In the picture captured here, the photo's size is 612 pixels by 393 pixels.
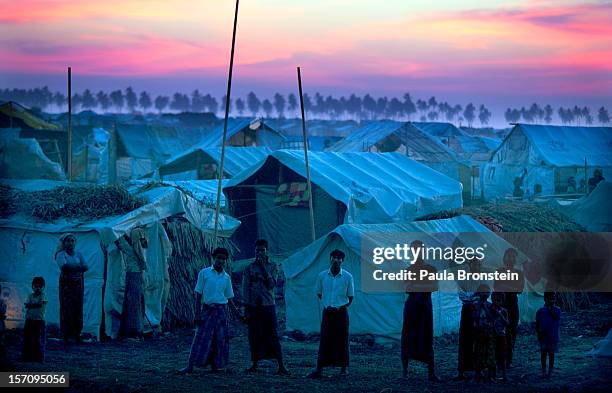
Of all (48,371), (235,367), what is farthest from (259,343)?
(48,371)

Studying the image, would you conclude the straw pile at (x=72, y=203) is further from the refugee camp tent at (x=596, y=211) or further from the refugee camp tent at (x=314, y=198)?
the refugee camp tent at (x=596, y=211)

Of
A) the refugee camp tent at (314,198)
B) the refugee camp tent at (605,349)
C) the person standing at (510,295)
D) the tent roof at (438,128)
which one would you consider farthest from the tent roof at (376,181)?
the tent roof at (438,128)

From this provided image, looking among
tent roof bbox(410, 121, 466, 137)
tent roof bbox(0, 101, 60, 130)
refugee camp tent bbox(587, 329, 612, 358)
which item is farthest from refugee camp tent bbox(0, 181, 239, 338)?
tent roof bbox(410, 121, 466, 137)

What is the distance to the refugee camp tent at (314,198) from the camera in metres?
18.6

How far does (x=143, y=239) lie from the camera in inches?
498

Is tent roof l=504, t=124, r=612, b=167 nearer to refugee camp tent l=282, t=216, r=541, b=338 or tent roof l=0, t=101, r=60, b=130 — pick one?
tent roof l=0, t=101, r=60, b=130

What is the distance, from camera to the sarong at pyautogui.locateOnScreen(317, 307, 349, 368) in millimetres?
9156

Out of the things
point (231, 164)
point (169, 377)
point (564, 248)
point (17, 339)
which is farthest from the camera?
point (231, 164)

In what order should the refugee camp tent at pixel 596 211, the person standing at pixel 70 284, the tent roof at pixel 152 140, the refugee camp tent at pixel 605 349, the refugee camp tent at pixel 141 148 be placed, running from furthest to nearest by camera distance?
the tent roof at pixel 152 140 < the refugee camp tent at pixel 141 148 < the refugee camp tent at pixel 596 211 < the person standing at pixel 70 284 < the refugee camp tent at pixel 605 349

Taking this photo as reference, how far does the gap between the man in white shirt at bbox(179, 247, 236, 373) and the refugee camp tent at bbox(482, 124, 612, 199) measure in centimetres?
2834

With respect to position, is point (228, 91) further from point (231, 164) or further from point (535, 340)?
point (231, 164)

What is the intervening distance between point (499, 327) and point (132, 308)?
5476 millimetres

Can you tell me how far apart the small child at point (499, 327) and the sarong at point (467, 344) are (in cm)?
24

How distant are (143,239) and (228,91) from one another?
2729 millimetres
